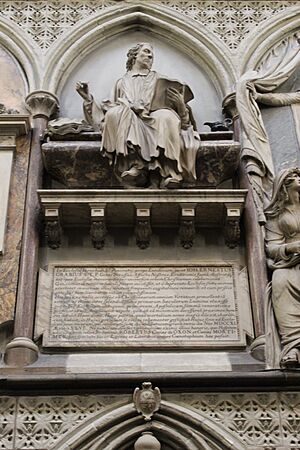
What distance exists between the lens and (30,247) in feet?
26.1

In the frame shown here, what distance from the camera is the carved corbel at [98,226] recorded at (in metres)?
8.02

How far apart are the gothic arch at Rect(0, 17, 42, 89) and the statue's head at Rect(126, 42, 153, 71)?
1.05 metres

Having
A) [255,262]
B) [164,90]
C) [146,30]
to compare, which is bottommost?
[255,262]

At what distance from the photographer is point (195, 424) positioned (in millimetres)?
6766

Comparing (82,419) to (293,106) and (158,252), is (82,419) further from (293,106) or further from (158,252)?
(293,106)

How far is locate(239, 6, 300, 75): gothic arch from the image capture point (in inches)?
378

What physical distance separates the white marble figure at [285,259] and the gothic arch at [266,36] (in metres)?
2.14

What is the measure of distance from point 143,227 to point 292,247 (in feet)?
4.95

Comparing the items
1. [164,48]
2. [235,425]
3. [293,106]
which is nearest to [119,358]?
[235,425]

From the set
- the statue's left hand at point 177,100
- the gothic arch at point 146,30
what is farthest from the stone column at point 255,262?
the gothic arch at point 146,30

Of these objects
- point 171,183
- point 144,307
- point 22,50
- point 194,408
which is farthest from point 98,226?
point 22,50

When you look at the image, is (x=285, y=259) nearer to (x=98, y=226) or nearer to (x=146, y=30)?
(x=98, y=226)

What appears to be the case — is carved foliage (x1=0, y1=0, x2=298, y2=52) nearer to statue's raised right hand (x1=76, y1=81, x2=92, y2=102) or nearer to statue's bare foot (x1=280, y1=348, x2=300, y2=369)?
statue's raised right hand (x1=76, y1=81, x2=92, y2=102)

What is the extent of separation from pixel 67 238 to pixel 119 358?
4.90 ft
